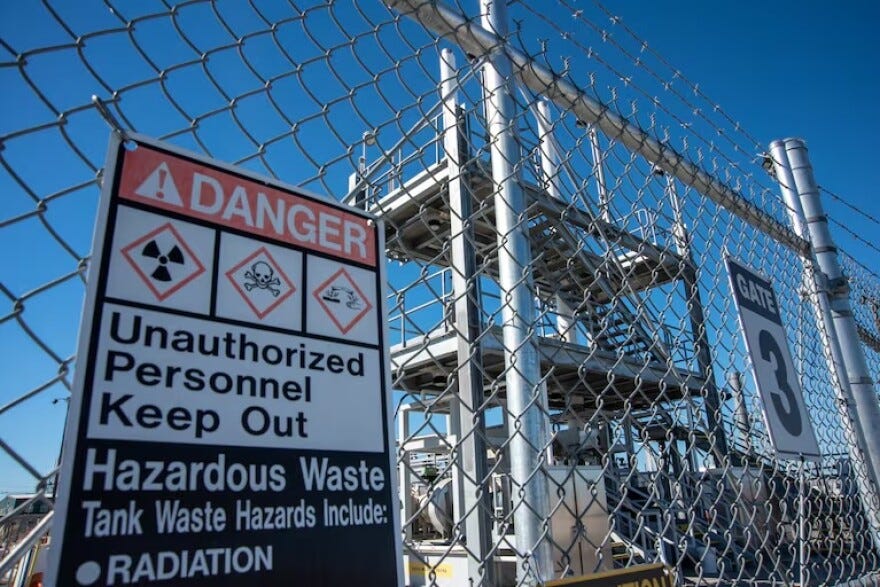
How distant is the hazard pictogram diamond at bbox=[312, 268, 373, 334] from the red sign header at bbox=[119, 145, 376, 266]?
0.05 metres

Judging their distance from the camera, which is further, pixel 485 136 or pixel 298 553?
pixel 485 136

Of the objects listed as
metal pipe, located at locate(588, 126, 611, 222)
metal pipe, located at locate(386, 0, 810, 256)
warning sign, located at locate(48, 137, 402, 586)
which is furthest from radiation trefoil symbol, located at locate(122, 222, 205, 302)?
metal pipe, located at locate(588, 126, 611, 222)

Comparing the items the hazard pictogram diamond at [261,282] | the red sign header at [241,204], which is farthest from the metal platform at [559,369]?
the hazard pictogram diamond at [261,282]

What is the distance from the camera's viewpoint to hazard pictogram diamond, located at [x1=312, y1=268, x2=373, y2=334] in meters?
0.98

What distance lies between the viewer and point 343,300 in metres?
1.00

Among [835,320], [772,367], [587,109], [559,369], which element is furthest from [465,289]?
[559,369]

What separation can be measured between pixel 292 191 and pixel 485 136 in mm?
845

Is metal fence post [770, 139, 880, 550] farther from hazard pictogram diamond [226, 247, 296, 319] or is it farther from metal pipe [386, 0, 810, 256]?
hazard pictogram diamond [226, 247, 296, 319]

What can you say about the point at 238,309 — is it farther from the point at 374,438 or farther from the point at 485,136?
the point at 485,136

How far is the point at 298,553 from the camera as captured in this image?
0.82 metres

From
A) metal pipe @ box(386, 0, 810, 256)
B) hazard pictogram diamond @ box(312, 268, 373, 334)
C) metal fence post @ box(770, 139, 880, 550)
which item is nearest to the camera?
hazard pictogram diamond @ box(312, 268, 373, 334)

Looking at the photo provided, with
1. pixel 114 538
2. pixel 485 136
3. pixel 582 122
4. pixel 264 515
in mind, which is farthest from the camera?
pixel 582 122

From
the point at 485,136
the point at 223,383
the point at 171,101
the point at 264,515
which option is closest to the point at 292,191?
the point at 171,101

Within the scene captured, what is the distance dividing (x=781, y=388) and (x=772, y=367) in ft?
0.28
